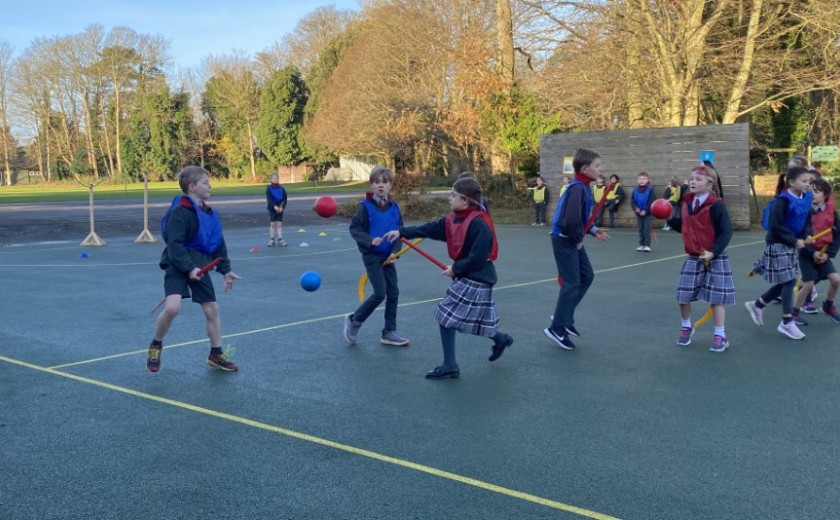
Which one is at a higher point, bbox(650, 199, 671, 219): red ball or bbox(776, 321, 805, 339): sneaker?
bbox(650, 199, 671, 219): red ball

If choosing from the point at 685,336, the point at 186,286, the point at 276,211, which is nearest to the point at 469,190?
the point at 186,286

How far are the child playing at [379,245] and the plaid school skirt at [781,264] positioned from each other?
3.99 metres

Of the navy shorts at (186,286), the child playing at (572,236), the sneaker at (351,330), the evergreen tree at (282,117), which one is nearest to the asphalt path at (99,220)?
the sneaker at (351,330)

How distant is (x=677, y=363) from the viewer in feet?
23.3

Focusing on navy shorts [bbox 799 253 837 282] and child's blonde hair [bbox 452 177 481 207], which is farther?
navy shorts [bbox 799 253 837 282]

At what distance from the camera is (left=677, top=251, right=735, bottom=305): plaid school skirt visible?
750cm

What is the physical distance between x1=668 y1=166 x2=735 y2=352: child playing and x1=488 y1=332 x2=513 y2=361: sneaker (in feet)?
6.54

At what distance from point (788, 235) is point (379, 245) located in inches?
168

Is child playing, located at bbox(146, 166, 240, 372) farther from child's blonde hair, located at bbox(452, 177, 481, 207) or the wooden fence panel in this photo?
the wooden fence panel

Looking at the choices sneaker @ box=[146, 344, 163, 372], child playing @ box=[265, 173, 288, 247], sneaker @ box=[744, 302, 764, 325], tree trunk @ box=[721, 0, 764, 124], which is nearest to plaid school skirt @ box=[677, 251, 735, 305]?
sneaker @ box=[744, 302, 764, 325]

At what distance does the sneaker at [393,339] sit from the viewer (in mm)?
7949

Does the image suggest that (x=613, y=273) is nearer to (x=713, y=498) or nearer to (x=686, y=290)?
(x=686, y=290)

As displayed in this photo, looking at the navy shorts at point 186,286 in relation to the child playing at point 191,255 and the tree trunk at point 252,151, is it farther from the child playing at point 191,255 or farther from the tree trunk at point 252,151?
the tree trunk at point 252,151

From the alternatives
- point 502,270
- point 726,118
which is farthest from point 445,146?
point 502,270
